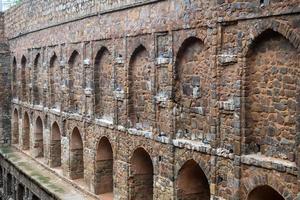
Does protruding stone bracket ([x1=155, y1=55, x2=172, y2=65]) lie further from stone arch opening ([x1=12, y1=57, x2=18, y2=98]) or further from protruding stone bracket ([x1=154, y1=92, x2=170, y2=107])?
stone arch opening ([x1=12, y1=57, x2=18, y2=98])

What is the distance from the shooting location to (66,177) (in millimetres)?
16766

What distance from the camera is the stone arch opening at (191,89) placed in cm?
1020

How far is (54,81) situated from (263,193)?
35.9 ft

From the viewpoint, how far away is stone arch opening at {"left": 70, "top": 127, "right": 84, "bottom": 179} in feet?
54.1

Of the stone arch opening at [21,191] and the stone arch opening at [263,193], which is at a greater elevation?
the stone arch opening at [263,193]

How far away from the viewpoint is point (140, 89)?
1253 cm

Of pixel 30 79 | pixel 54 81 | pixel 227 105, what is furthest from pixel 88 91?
pixel 30 79

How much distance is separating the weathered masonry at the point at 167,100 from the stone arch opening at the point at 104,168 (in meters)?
0.03

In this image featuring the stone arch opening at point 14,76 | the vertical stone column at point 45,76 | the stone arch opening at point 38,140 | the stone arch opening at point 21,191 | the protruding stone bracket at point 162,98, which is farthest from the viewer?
the stone arch opening at point 14,76

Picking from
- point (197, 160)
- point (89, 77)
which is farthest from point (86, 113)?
point (197, 160)

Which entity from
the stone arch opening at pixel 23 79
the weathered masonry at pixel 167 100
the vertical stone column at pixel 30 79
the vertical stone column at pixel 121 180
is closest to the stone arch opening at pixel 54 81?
the weathered masonry at pixel 167 100

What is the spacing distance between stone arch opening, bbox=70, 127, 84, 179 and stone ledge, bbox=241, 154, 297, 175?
857 cm

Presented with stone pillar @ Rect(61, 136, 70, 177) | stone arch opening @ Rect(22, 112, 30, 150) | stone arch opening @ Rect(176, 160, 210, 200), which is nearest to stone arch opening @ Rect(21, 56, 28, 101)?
stone arch opening @ Rect(22, 112, 30, 150)

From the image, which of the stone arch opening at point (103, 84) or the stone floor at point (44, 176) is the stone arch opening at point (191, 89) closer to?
the stone arch opening at point (103, 84)
